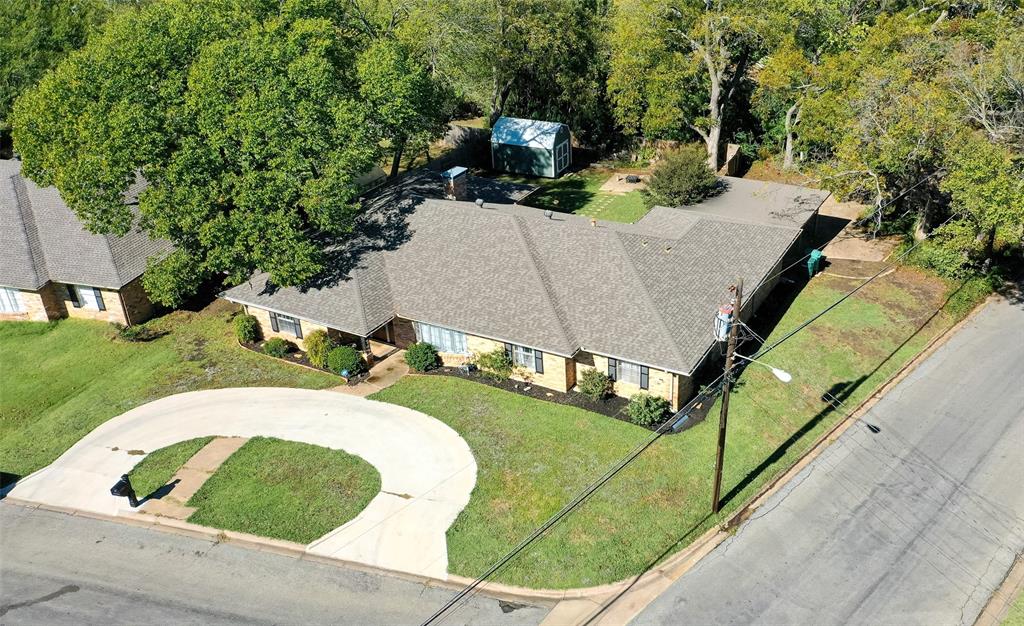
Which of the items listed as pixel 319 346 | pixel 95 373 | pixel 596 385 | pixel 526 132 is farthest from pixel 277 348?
pixel 526 132

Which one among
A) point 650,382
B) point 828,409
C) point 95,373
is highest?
point 650,382

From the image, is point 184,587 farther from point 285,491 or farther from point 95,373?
point 95,373

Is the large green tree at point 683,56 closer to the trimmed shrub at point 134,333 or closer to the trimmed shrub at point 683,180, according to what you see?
the trimmed shrub at point 683,180

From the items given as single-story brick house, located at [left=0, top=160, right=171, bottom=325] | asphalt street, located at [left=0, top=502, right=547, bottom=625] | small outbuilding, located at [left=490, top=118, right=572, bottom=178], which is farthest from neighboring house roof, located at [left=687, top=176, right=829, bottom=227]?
single-story brick house, located at [left=0, top=160, right=171, bottom=325]

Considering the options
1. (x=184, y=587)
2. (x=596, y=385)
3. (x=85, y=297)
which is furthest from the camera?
→ (x=85, y=297)

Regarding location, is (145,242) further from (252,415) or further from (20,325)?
(252,415)

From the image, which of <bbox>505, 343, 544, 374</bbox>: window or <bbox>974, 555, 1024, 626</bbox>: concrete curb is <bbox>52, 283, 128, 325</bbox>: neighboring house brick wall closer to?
<bbox>505, 343, 544, 374</bbox>: window
